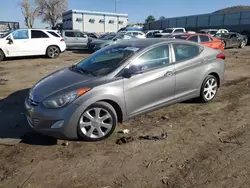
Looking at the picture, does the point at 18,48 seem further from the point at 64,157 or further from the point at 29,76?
the point at 64,157

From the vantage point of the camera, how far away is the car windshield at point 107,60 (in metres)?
4.14

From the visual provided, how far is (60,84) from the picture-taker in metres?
3.90

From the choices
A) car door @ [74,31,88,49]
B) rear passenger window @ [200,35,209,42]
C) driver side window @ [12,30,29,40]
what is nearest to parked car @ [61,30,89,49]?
car door @ [74,31,88,49]

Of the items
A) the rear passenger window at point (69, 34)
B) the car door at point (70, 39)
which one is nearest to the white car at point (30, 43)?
the car door at point (70, 39)

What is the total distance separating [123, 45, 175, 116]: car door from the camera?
4043mm

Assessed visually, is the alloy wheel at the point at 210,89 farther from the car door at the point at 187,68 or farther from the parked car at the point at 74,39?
the parked car at the point at 74,39

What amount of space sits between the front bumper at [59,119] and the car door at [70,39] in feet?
53.4

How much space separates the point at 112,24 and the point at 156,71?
241 feet

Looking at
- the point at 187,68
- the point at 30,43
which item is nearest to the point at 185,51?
the point at 187,68

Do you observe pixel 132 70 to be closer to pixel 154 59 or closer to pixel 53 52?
pixel 154 59

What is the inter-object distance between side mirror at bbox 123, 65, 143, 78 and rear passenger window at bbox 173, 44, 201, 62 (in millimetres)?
960

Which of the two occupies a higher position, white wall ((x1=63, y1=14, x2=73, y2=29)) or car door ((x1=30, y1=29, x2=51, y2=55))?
white wall ((x1=63, y1=14, x2=73, y2=29))

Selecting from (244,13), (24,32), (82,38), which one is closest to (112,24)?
(244,13)

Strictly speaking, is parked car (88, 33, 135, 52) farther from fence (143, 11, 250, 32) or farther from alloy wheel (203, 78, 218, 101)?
fence (143, 11, 250, 32)
